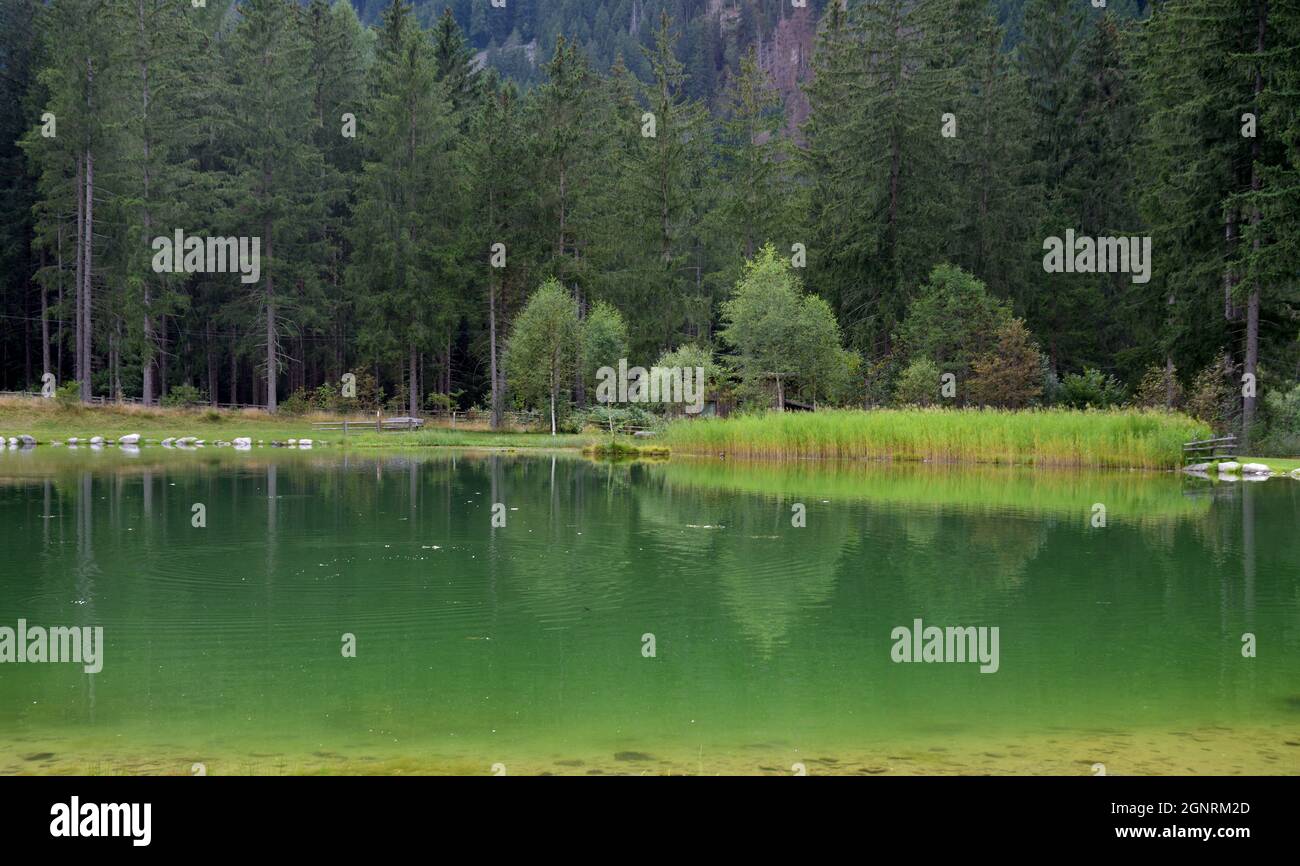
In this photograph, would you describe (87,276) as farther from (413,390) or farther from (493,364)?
(493,364)

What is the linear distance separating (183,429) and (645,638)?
44.6m

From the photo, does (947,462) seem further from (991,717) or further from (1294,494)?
(991,717)

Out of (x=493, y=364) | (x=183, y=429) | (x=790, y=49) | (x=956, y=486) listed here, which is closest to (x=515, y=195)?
(x=493, y=364)

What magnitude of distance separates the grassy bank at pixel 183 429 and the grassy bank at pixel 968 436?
1148 cm

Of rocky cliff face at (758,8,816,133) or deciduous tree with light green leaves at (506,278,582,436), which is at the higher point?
rocky cliff face at (758,8,816,133)

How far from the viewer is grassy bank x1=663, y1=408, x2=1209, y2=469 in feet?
109

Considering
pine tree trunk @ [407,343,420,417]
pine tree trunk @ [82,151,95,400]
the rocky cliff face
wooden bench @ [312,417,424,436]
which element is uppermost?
the rocky cliff face

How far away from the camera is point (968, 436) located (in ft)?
116

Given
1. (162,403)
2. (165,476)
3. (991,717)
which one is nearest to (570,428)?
(162,403)

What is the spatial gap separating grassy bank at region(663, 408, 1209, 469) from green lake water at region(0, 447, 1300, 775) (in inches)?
435

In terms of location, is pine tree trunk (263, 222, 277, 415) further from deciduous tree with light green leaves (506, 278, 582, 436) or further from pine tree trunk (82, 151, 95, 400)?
deciduous tree with light green leaves (506, 278, 582, 436)

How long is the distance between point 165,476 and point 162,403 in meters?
30.5
